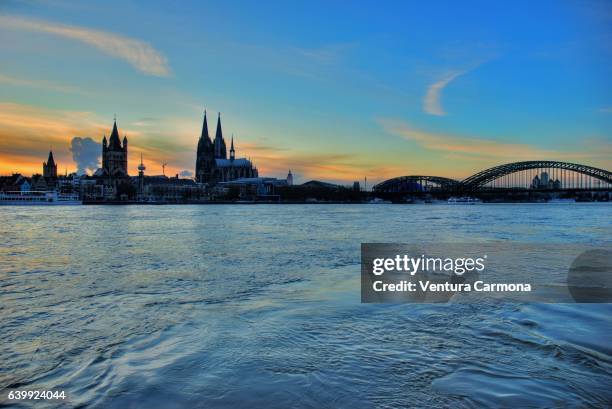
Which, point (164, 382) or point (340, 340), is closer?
point (164, 382)

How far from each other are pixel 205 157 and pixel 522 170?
108 metres

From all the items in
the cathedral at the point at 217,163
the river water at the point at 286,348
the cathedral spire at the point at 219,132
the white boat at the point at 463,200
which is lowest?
the river water at the point at 286,348

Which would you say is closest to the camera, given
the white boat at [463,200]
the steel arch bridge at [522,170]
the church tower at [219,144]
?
the steel arch bridge at [522,170]

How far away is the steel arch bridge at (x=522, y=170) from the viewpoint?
138125 mm

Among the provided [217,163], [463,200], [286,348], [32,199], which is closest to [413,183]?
[463,200]

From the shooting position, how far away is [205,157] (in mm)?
172625

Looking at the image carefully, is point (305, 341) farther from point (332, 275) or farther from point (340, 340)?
point (332, 275)

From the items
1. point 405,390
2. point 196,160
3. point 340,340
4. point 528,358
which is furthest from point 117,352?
point 196,160

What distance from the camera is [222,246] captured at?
20.5 meters

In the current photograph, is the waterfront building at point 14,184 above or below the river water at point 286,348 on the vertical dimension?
above

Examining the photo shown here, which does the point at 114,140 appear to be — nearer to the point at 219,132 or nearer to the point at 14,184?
the point at 14,184

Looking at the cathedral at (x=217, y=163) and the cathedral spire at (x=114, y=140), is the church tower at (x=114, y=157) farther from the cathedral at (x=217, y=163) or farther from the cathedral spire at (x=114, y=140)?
the cathedral at (x=217, y=163)

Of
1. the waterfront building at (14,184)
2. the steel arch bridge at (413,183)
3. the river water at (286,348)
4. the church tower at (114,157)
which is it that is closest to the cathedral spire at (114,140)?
the church tower at (114,157)

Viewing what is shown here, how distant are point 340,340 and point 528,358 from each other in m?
2.21
